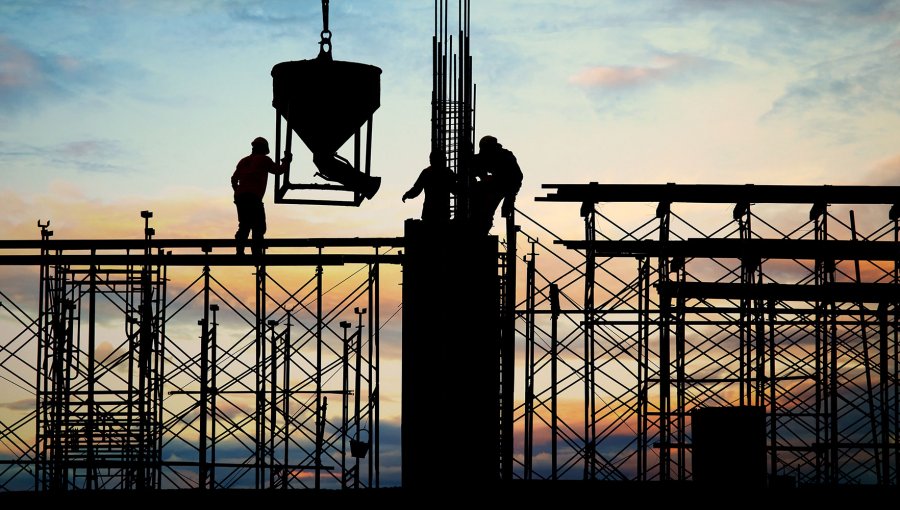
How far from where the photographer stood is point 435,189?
18984 mm

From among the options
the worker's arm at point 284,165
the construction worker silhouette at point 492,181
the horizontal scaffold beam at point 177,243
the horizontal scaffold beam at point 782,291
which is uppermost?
the construction worker silhouette at point 492,181

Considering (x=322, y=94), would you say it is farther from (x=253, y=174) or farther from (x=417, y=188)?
(x=253, y=174)

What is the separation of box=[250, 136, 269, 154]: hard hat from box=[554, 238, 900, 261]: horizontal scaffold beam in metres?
5.78

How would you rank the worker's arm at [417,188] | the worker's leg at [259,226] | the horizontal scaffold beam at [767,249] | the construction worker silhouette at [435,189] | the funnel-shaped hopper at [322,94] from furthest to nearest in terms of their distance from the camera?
the horizontal scaffold beam at [767,249]
the worker's leg at [259,226]
the worker's arm at [417,188]
the construction worker silhouette at [435,189]
the funnel-shaped hopper at [322,94]

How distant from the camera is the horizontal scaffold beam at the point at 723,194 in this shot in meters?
22.0

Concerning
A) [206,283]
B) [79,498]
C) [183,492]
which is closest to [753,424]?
[183,492]

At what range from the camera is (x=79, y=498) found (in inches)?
669

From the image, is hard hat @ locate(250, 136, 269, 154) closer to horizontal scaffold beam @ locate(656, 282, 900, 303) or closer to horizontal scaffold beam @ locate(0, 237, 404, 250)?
horizontal scaffold beam @ locate(0, 237, 404, 250)

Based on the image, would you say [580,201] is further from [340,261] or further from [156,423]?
[156,423]

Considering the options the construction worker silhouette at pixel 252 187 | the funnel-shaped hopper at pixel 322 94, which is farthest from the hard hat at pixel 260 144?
the funnel-shaped hopper at pixel 322 94

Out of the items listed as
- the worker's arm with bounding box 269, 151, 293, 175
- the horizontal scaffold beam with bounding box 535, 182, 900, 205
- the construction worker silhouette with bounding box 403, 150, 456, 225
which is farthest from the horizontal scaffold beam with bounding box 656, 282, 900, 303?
the worker's arm with bounding box 269, 151, 293, 175

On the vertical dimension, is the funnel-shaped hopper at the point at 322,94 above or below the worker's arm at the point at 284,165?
above

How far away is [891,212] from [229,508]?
13.4 metres

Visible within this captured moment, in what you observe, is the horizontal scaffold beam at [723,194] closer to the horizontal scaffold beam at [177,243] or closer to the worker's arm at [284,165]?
the horizontal scaffold beam at [177,243]
